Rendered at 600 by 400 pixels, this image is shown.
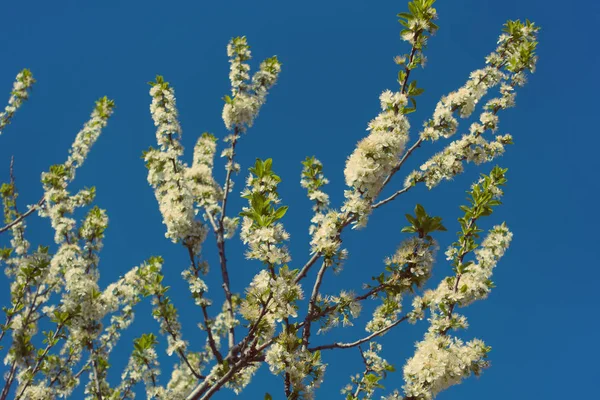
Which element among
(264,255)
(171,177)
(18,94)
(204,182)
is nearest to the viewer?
(264,255)

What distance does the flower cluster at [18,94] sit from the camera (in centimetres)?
989

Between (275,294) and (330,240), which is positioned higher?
(330,240)

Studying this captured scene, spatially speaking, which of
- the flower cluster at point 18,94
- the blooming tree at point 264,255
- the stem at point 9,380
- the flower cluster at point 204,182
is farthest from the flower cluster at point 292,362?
the flower cluster at point 18,94

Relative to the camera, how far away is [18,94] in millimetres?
10211

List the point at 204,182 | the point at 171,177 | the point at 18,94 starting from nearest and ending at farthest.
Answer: the point at 171,177
the point at 204,182
the point at 18,94

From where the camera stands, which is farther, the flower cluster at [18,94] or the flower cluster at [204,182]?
the flower cluster at [18,94]

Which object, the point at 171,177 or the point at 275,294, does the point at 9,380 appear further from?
the point at 275,294

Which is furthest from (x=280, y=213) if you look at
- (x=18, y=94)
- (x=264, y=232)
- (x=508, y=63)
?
(x=18, y=94)

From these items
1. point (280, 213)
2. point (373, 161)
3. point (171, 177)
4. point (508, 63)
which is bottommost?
point (280, 213)

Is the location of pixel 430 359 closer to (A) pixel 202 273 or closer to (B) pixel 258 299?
(B) pixel 258 299

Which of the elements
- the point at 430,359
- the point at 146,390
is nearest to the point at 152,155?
the point at 146,390

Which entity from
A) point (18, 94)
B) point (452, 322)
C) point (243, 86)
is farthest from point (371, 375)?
point (18, 94)

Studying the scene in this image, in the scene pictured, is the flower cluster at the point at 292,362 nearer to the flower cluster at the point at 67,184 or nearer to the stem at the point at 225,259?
the stem at the point at 225,259

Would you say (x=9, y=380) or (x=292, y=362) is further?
(x=9, y=380)
